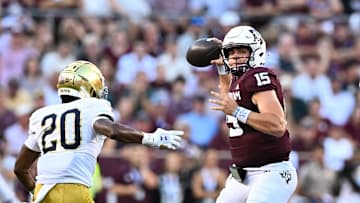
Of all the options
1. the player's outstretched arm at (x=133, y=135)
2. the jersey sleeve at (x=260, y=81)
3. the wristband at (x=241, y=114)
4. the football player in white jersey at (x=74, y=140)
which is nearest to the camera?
the player's outstretched arm at (x=133, y=135)

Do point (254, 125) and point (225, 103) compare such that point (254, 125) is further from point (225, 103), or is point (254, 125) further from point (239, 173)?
point (239, 173)

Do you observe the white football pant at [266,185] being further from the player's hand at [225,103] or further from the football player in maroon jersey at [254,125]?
the player's hand at [225,103]

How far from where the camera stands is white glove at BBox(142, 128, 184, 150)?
23.8ft

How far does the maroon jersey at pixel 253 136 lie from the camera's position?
7.64 meters

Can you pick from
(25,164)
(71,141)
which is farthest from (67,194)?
(25,164)

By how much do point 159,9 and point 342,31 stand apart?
277cm

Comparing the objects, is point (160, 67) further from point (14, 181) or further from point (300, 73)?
point (14, 181)

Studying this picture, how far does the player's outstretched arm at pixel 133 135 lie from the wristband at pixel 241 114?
1.45 feet

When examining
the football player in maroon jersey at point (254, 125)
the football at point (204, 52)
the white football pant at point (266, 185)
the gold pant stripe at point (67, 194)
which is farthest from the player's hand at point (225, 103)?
the gold pant stripe at point (67, 194)

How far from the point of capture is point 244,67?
7.91 meters

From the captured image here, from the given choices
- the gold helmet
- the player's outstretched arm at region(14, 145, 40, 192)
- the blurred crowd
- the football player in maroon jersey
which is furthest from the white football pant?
the blurred crowd

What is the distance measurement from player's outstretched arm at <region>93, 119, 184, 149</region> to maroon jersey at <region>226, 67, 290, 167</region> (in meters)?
0.64

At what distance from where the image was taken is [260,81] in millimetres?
7602

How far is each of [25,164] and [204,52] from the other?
1.69 m
